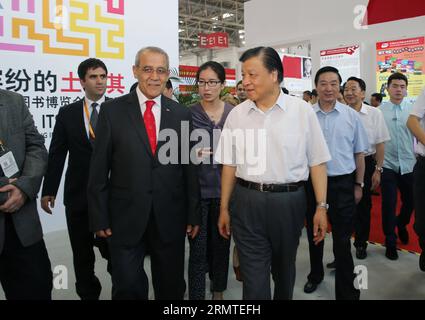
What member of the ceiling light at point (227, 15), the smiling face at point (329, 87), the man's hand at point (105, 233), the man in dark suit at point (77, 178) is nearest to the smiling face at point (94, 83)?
the man in dark suit at point (77, 178)

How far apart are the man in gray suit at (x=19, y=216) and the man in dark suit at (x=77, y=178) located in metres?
0.77

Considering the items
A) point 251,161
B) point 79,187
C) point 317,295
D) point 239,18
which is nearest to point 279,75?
point 251,161

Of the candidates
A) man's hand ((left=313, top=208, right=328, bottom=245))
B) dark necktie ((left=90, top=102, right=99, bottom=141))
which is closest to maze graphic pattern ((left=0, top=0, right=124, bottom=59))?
dark necktie ((left=90, top=102, right=99, bottom=141))

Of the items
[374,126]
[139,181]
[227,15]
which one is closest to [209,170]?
[139,181]

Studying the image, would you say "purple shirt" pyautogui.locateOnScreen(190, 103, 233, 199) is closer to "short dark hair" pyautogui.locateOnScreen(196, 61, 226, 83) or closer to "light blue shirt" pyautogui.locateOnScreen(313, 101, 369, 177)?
"short dark hair" pyautogui.locateOnScreen(196, 61, 226, 83)

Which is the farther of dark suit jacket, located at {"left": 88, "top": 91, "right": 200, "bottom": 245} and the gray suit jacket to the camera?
dark suit jacket, located at {"left": 88, "top": 91, "right": 200, "bottom": 245}

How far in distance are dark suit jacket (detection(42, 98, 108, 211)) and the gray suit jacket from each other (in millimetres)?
736

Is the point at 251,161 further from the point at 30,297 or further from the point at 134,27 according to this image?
the point at 134,27

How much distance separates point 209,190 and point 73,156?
973 mm

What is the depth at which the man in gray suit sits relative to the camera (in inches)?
71.1

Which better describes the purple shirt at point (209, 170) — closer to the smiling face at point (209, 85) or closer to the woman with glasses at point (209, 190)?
the woman with glasses at point (209, 190)

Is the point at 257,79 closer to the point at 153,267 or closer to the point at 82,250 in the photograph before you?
the point at 153,267

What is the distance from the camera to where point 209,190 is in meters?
2.64

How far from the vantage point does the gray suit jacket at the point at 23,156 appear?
1.83 meters
